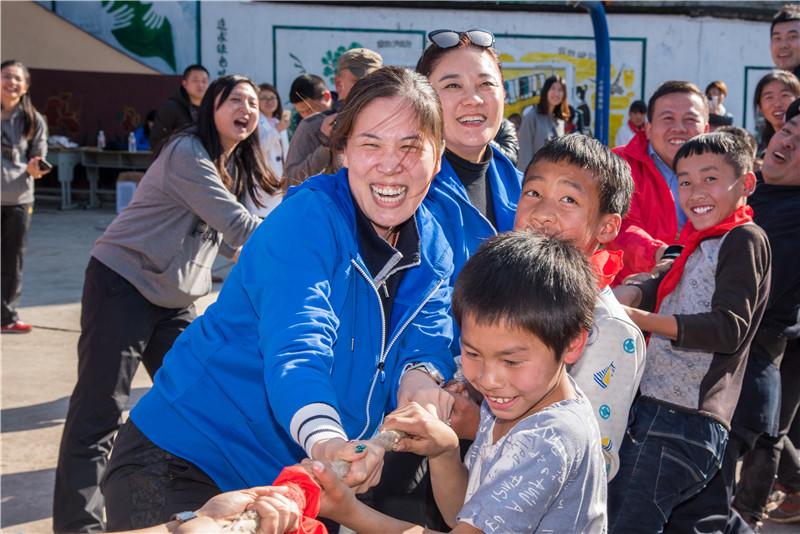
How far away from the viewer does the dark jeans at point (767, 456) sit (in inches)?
151

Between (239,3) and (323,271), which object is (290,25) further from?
(323,271)

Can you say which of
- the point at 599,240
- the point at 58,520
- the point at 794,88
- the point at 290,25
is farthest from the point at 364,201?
the point at 290,25

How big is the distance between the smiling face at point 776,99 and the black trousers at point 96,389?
11.2 ft

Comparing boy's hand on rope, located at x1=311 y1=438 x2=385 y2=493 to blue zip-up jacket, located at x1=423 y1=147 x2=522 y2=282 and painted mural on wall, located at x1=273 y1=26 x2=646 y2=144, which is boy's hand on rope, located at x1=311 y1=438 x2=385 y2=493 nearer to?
blue zip-up jacket, located at x1=423 y1=147 x2=522 y2=282

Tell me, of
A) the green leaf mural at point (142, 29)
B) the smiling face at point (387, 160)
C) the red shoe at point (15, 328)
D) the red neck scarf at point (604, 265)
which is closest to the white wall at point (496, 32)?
the green leaf mural at point (142, 29)

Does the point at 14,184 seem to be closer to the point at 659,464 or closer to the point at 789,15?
the point at 789,15

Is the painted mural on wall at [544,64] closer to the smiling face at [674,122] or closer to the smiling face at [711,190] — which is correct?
the smiling face at [674,122]

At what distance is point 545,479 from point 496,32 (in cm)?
1586

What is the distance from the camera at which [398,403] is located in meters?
2.12

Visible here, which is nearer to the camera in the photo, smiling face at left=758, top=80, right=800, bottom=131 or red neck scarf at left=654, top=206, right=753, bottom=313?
red neck scarf at left=654, top=206, right=753, bottom=313

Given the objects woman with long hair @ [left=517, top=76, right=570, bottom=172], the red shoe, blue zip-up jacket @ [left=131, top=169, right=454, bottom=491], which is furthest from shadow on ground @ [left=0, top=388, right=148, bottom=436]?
woman with long hair @ [left=517, top=76, right=570, bottom=172]

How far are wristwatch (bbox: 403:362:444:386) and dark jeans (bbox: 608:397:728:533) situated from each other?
77 centimetres

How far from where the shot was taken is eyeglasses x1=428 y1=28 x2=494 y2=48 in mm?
2803

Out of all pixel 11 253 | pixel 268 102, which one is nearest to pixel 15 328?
pixel 11 253
